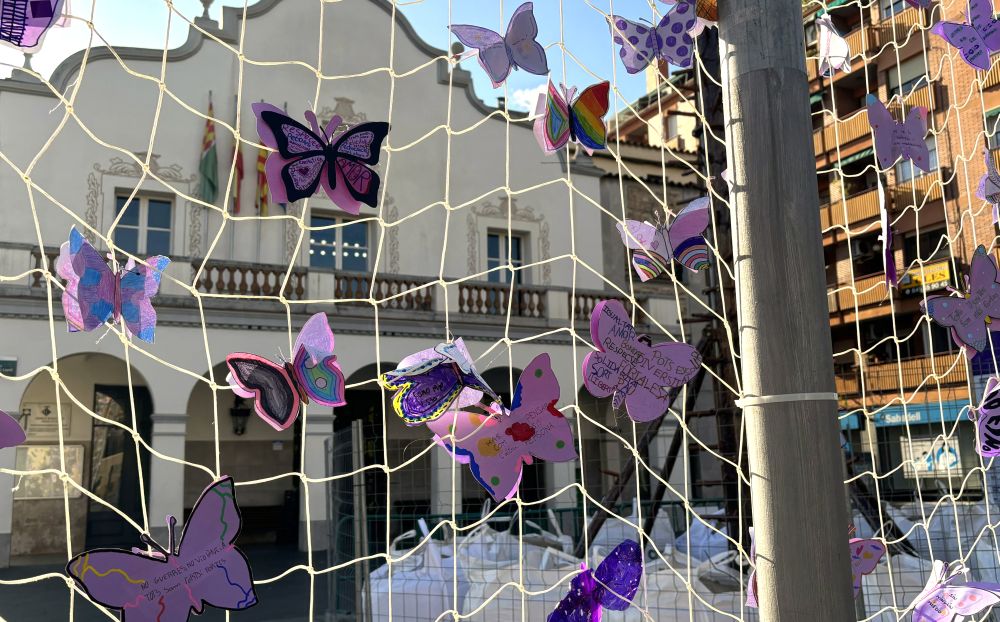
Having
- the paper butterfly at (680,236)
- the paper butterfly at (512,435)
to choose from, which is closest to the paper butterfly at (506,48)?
the paper butterfly at (680,236)

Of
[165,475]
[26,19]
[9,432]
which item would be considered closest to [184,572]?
[9,432]

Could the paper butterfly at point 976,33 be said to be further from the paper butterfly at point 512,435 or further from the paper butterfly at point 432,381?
the paper butterfly at point 432,381

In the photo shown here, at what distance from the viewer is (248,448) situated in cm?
1277

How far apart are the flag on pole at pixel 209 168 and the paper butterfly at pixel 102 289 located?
10300 millimetres

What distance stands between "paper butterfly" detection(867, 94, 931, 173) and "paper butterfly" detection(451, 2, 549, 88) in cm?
88

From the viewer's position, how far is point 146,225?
435 inches

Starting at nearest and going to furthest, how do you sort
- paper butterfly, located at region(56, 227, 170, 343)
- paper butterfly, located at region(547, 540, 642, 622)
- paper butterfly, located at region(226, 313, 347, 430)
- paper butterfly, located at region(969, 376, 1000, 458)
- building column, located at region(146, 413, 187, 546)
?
paper butterfly, located at region(56, 227, 170, 343) < paper butterfly, located at region(226, 313, 347, 430) < paper butterfly, located at region(547, 540, 642, 622) < paper butterfly, located at region(969, 376, 1000, 458) < building column, located at region(146, 413, 187, 546)

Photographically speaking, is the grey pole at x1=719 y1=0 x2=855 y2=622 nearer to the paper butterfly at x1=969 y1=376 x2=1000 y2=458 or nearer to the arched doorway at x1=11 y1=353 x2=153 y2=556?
the paper butterfly at x1=969 y1=376 x2=1000 y2=458

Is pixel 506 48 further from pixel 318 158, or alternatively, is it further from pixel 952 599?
pixel 952 599

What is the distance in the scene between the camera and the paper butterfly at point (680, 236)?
A: 1.78 metres

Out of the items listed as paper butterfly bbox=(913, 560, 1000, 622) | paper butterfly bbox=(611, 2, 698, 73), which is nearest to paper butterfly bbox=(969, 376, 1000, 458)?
paper butterfly bbox=(913, 560, 1000, 622)

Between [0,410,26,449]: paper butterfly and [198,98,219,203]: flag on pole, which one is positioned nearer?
[0,410,26,449]: paper butterfly

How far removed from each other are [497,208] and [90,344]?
233 inches

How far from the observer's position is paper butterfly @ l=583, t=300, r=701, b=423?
1561 mm
